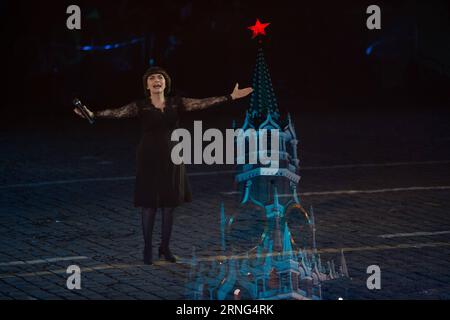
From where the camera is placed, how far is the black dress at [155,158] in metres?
9.85

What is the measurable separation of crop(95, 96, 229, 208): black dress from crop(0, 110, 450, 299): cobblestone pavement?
2.18 feet

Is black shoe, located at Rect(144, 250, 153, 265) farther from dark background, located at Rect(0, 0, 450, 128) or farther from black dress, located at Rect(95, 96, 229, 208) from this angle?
dark background, located at Rect(0, 0, 450, 128)

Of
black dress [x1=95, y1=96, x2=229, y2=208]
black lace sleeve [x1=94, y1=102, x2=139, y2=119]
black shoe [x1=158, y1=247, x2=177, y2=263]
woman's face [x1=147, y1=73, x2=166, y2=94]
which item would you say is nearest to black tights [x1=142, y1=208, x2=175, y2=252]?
black shoe [x1=158, y1=247, x2=177, y2=263]

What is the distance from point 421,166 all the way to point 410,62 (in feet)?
42.2

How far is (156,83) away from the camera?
977 cm

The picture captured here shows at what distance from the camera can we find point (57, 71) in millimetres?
27500

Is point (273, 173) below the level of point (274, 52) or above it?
below

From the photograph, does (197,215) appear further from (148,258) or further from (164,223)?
(148,258)

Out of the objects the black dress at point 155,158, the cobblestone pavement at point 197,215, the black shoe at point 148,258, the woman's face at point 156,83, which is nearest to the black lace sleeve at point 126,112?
the black dress at point 155,158

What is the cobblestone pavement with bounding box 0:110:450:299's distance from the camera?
930 cm

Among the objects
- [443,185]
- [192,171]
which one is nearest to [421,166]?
[443,185]

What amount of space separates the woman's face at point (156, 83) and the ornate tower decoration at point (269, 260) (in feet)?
4.83

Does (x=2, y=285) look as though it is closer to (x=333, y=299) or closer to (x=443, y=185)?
(x=333, y=299)

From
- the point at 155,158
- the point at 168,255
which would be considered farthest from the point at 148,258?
the point at 155,158
